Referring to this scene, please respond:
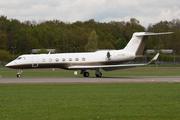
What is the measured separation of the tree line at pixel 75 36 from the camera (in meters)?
110

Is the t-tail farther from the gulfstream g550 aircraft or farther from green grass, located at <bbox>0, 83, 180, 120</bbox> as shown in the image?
green grass, located at <bbox>0, 83, 180, 120</bbox>

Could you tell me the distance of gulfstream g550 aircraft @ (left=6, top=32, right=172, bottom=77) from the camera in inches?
1209

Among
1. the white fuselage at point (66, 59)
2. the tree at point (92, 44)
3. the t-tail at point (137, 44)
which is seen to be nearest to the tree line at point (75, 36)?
the tree at point (92, 44)

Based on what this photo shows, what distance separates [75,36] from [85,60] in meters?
93.5

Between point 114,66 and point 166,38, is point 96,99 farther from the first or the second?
point 166,38

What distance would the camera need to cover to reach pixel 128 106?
36.6 ft

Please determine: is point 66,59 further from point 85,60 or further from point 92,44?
point 92,44

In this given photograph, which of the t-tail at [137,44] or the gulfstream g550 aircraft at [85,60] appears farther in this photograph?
the t-tail at [137,44]

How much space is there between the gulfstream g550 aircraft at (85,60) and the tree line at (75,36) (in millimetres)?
67374

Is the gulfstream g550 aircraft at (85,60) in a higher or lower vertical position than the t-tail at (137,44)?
lower

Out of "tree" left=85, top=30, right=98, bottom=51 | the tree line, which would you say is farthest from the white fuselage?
"tree" left=85, top=30, right=98, bottom=51

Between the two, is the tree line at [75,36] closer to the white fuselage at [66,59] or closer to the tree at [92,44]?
the tree at [92,44]

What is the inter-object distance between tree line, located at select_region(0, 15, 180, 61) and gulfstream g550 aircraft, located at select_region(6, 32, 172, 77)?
6737cm

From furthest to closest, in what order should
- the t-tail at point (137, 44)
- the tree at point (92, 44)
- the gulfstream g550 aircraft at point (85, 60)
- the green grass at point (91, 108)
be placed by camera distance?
the tree at point (92, 44) < the t-tail at point (137, 44) < the gulfstream g550 aircraft at point (85, 60) < the green grass at point (91, 108)
